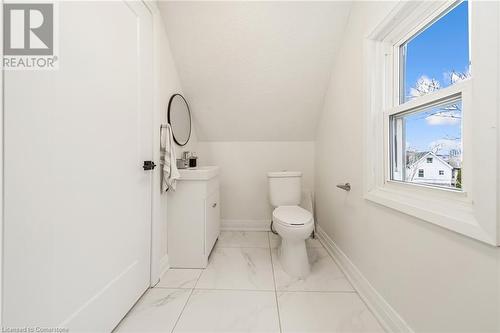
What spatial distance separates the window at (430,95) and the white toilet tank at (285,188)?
3.27ft

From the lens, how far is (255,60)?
1790mm

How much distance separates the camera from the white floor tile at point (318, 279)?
1326 mm

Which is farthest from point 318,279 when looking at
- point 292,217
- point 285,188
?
point 285,188

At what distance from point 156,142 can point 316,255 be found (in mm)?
1661

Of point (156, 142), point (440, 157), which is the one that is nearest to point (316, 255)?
point (440, 157)

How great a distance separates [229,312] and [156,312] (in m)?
0.43

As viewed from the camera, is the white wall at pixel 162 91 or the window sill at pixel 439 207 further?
the white wall at pixel 162 91

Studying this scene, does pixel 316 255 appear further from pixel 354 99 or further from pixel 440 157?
pixel 354 99

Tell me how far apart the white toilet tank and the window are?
998 millimetres

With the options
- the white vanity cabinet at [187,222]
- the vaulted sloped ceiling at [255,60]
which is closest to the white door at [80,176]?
the white vanity cabinet at [187,222]


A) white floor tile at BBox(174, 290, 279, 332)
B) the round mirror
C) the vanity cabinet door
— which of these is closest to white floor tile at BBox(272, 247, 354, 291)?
white floor tile at BBox(174, 290, 279, 332)

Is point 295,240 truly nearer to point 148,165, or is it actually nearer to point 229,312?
point 229,312

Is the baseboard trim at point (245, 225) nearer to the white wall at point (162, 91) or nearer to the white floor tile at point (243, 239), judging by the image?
the white floor tile at point (243, 239)

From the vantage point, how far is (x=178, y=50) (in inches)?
68.5
